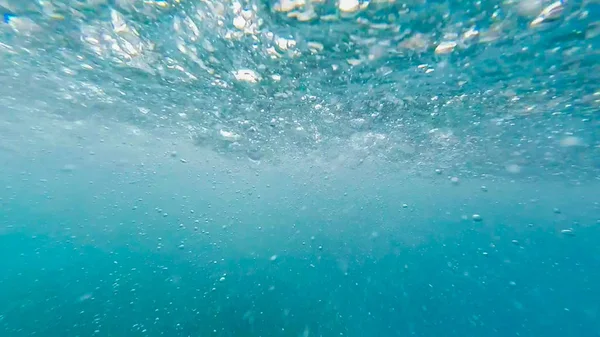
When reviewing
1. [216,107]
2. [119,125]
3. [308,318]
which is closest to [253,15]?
[216,107]

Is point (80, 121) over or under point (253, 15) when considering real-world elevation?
over

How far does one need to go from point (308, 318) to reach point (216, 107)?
41.1ft

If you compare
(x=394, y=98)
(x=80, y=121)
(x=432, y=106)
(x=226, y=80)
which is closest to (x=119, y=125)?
(x=80, y=121)

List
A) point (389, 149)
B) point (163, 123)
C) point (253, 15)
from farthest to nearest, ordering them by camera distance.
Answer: point (389, 149)
point (163, 123)
point (253, 15)

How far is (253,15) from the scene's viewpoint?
6.04 meters

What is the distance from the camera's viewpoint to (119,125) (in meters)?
20.2

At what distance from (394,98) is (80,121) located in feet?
→ 75.8

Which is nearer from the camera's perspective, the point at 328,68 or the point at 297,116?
the point at 328,68

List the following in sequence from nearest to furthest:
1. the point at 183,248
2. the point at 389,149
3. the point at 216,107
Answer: the point at 216,107 < the point at 389,149 < the point at 183,248

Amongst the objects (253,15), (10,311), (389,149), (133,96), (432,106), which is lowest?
(10,311)

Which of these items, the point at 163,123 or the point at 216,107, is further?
the point at 163,123

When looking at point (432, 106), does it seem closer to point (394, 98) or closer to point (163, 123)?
point (394, 98)

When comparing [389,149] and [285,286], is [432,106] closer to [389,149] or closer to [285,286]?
[389,149]

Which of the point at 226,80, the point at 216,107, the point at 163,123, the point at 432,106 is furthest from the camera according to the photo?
the point at 163,123
